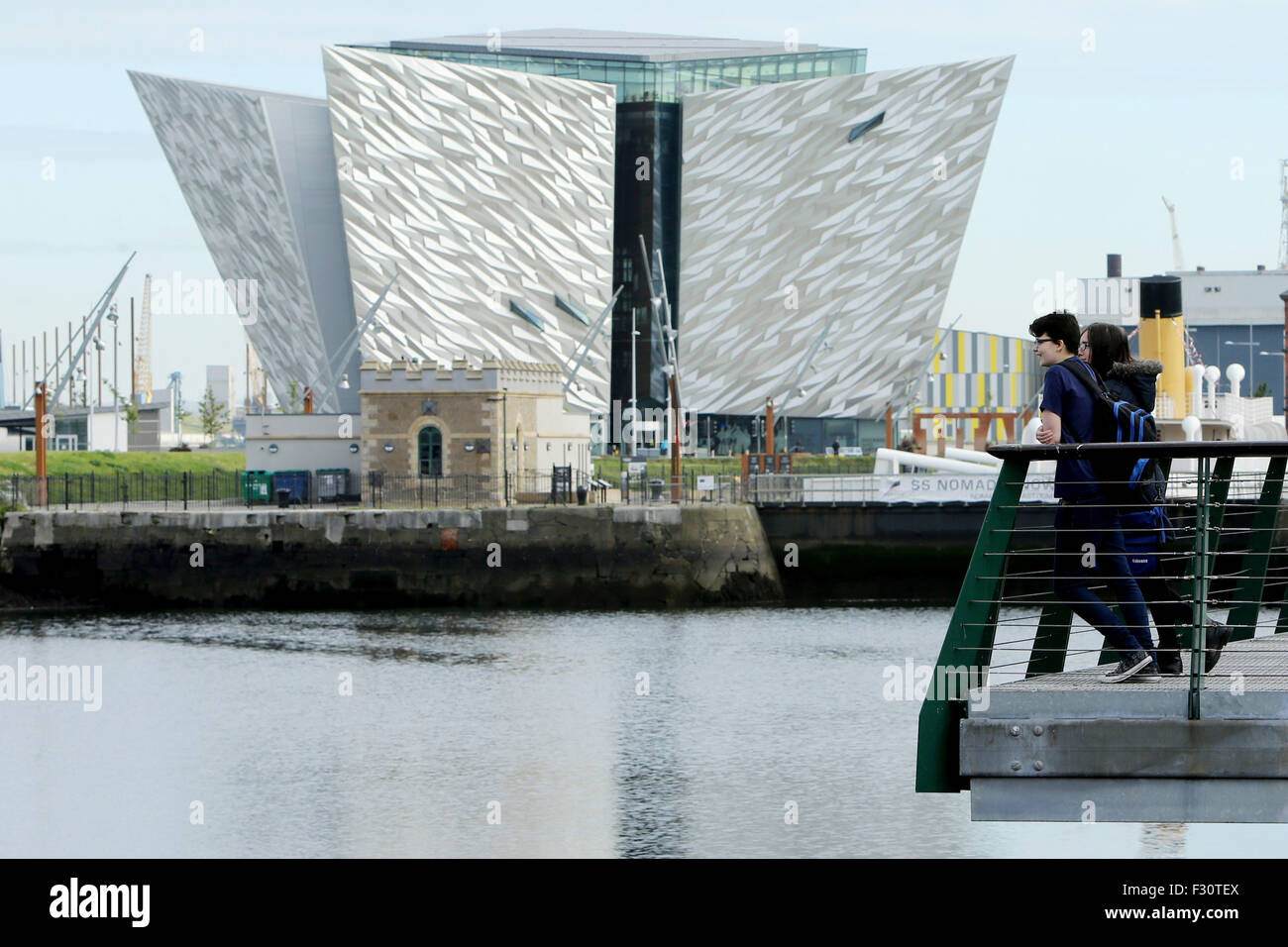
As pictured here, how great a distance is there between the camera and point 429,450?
166 feet

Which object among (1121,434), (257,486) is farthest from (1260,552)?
(257,486)

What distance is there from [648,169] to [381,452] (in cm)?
4255

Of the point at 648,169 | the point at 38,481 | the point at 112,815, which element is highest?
the point at 648,169

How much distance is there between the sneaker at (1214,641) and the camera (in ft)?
22.1

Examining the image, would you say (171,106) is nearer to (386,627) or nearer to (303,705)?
(386,627)

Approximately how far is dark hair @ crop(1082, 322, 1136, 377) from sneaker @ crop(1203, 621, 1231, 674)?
4.11 ft

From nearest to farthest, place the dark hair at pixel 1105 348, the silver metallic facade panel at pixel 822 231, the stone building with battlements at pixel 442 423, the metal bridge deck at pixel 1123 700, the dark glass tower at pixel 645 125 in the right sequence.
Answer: the metal bridge deck at pixel 1123 700
the dark hair at pixel 1105 348
the stone building with battlements at pixel 442 423
the silver metallic facade panel at pixel 822 231
the dark glass tower at pixel 645 125

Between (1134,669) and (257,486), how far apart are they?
149ft

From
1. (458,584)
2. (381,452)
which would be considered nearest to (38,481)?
(381,452)

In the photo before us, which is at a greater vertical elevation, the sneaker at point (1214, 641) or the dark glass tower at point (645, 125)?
the dark glass tower at point (645, 125)

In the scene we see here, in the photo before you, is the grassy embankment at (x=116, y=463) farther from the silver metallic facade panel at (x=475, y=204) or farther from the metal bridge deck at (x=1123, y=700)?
the metal bridge deck at (x=1123, y=700)

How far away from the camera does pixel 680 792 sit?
73.7ft

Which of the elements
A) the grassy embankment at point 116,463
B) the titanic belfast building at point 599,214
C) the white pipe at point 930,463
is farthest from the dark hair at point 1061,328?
the titanic belfast building at point 599,214

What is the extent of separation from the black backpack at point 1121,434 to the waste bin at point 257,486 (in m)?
44.1
